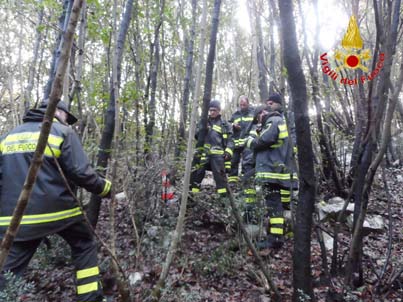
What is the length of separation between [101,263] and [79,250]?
0.70 metres

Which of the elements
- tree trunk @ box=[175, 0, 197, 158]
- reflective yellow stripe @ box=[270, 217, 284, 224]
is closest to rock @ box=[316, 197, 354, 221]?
reflective yellow stripe @ box=[270, 217, 284, 224]

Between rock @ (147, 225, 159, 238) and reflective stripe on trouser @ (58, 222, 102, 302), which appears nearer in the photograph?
reflective stripe on trouser @ (58, 222, 102, 302)

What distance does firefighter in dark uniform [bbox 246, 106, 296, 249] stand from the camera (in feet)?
14.5

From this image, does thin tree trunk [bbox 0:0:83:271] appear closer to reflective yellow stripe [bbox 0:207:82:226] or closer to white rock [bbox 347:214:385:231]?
reflective yellow stripe [bbox 0:207:82:226]

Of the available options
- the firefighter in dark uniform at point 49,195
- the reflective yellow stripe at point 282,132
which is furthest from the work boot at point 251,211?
the firefighter in dark uniform at point 49,195

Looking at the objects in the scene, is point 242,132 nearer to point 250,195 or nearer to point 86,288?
point 250,195

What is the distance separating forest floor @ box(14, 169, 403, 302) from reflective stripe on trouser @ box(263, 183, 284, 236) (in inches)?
12.2

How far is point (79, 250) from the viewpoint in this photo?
3102 millimetres

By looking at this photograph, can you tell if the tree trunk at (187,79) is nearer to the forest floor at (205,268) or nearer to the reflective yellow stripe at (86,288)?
the forest floor at (205,268)

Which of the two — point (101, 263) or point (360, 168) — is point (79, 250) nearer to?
point (101, 263)

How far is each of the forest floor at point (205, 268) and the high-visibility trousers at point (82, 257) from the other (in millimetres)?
296

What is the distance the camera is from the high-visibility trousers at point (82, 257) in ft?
9.15

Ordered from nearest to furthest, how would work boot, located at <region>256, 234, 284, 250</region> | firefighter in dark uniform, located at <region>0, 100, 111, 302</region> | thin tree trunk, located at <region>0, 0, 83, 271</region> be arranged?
thin tree trunk, located at <region>0, 0, 83, 271</region> < firefighter in dark uniform, located at <region>0, 100, 111, 302</region> < work boot, located at <region>256, 234, 284, 250</region>

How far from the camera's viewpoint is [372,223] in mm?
4961
